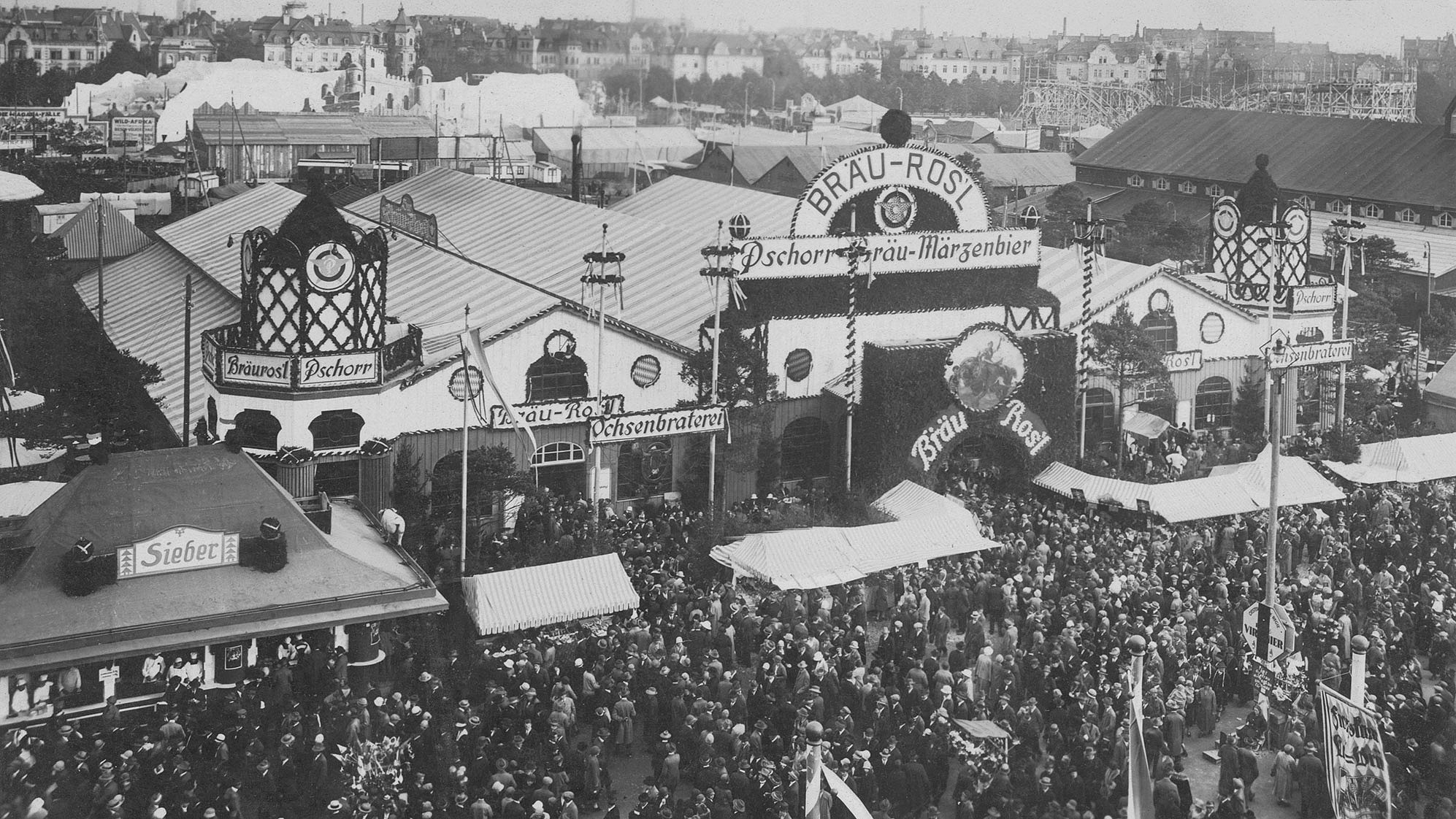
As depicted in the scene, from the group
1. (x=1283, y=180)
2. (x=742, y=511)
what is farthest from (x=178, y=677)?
(x=1283, y=180)

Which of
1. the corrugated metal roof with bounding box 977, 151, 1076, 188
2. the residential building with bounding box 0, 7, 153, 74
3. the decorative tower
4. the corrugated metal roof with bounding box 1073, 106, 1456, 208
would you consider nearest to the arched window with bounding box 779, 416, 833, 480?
the decorative tower

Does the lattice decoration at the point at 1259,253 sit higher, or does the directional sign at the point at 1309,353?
the lattice decoration at the point at 1259,253

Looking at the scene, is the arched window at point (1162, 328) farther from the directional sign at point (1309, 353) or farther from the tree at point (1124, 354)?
the directional sign at point (1309, 353)

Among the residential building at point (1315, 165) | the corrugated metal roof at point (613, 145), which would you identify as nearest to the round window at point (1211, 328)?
the residential building at point (1315, 165)

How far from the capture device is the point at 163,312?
130 ft

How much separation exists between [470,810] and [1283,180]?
174 ft

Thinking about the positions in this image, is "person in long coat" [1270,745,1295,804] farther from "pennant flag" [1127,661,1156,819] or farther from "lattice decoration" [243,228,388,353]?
"lattice decoration" [243,228,388,353]

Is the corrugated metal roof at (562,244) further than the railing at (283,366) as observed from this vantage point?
Yes

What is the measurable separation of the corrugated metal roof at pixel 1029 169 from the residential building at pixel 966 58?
393 inches

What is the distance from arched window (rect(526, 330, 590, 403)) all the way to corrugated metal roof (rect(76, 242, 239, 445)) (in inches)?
273

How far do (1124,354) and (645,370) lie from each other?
36.2ft

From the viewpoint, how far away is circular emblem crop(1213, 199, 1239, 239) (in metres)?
38.7

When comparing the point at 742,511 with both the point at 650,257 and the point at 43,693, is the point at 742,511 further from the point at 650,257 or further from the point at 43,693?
the point at 43,693

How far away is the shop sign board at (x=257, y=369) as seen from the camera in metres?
27.0
